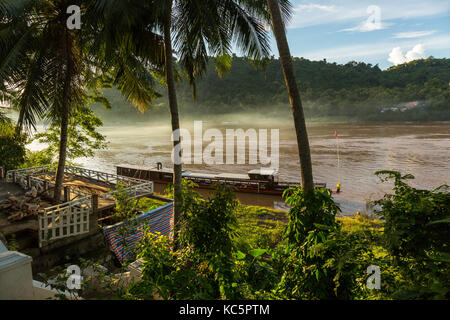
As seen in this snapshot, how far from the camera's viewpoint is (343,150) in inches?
1380

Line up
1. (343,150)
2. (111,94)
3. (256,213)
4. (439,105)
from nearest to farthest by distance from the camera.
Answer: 1. (256,213)
2. (111,94)
3. (343,150)
4. (439,105)

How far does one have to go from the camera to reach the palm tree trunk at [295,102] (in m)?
3.61

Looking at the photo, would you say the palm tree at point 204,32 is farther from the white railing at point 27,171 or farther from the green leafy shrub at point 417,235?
the white railing at point 27,171

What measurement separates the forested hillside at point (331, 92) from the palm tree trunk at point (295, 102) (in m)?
57.7

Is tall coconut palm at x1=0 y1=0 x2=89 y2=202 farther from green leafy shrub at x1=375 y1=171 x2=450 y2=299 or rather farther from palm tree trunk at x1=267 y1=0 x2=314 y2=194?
green leafy shrub at x1=375 y1=171 x2=450 y2=299

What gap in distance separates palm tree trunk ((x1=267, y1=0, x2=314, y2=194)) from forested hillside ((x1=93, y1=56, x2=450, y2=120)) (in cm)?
5771

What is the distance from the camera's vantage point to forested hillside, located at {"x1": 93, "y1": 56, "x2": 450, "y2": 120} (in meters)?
63.8

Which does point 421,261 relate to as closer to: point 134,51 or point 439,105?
point 134,51

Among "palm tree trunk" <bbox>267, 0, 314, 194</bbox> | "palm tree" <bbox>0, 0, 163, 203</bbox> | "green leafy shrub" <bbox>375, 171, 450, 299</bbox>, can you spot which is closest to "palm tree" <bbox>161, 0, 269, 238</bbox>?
"palm tree" <bbox>0, 0, 163, 203</bbox>

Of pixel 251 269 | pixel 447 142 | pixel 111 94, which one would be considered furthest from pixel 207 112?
pixel 251 269

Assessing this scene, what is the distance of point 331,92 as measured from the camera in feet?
229

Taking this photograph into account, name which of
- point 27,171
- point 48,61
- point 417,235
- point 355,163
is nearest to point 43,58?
Answer: point 48,61

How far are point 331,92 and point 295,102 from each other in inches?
2881
